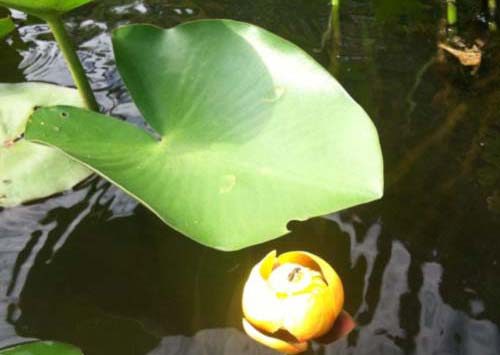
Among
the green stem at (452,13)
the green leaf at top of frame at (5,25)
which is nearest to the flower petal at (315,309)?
the green leaf at top of frame at (5,25)

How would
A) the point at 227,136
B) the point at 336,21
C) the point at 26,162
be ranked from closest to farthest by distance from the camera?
the point at 227,136
the point at 26,162
the point at 336,21

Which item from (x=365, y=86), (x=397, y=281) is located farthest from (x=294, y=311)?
(x=365, y=86)

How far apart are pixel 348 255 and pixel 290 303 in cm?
23

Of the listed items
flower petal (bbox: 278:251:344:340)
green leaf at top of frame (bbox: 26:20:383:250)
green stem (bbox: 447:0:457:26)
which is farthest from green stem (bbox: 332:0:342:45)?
flower petal (bbox: 278:251:344:340)

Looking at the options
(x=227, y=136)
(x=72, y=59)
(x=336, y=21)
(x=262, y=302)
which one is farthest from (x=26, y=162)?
(x=336, y=21)

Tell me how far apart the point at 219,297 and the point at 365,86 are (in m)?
0.66

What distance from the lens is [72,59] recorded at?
1179 mm

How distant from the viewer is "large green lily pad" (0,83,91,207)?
110 cm

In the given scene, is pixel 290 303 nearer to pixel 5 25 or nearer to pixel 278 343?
pixel 278 343

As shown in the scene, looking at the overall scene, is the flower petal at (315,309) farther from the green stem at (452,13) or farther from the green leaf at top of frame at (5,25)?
the green stem at (452,13)

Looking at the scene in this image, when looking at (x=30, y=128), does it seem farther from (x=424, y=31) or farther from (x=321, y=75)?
(x=424, y=31)

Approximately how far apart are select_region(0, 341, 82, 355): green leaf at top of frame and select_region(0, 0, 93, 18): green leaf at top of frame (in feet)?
1.69

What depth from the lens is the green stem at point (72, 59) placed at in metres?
1.12

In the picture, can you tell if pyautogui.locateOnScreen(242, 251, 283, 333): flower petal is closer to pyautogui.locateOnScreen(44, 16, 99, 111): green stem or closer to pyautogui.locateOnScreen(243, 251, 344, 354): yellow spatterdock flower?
pyautogui.locateOnScreen(243, 251, 344, 354): yellow spatterdock flower
